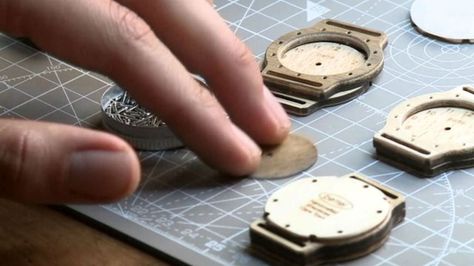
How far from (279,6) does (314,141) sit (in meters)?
0.31

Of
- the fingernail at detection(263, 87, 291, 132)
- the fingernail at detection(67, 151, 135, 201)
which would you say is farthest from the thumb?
the fingernail at detection(263, 87, 291, 132)

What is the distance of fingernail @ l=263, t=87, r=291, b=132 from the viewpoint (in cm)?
109

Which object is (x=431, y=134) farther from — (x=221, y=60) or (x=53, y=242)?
(x=53, y=242)

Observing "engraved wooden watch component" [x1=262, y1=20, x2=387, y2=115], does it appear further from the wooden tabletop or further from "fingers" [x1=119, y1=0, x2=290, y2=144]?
the wooden tabletop

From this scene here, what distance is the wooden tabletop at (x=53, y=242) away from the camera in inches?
38.4

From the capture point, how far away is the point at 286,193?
0.99m

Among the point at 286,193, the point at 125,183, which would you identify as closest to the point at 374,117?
the point at 286,193

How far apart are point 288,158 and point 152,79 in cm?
15

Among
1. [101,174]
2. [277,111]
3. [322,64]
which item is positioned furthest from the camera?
[322,64]

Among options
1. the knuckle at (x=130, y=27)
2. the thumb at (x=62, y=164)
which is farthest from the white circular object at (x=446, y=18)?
the thumb at (x=62, y=164)

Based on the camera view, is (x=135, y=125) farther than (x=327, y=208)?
Yes

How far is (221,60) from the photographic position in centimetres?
109

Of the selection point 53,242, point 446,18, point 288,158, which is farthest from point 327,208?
point 446,18

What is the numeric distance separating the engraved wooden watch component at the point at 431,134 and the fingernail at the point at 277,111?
9 cm
